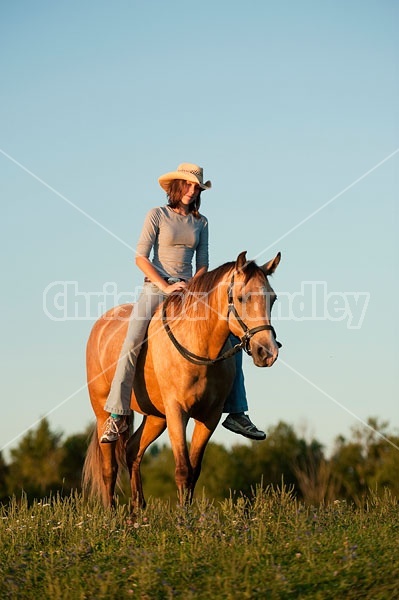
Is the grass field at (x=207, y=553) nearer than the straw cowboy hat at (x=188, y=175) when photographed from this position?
Yes

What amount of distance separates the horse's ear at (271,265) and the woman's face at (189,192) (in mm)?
1741

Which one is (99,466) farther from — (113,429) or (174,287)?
(174,287)

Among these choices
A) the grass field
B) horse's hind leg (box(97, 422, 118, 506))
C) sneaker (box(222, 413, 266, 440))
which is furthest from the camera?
horse's hind leg (box(97, 422, 118, 506))

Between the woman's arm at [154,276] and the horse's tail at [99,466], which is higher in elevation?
the woman's arm at [154,276]

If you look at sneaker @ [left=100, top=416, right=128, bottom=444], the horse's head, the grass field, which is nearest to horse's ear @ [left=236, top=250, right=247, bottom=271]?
the horse's head

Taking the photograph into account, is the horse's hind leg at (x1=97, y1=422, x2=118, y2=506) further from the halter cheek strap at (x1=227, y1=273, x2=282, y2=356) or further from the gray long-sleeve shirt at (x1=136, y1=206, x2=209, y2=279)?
the halter cheek strap at (x1=227, y1=273, x2=282, y2=356)

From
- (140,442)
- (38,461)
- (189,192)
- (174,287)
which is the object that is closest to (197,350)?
(174,287)

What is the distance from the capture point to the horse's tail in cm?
1162

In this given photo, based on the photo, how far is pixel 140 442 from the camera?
1157 centimetres

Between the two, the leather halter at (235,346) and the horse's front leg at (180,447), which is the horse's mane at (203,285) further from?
the horse's front leg at (180,447)

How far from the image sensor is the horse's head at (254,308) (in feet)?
27.7

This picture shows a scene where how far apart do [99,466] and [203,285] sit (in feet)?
11.9

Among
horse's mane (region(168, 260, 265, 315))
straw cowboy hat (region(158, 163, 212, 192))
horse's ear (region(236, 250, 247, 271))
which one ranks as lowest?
horse's mane (region(168, 260, 265, 315))

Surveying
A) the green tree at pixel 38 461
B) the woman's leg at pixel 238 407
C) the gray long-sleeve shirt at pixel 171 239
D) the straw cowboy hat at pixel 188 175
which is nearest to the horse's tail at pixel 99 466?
the woman's leg at pixel 238 407
